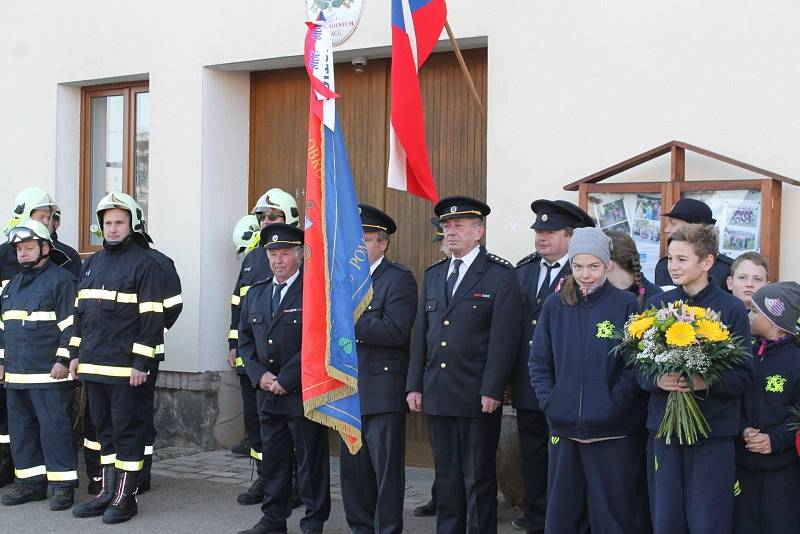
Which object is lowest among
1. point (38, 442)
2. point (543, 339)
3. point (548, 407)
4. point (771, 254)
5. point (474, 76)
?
point (38, 442)

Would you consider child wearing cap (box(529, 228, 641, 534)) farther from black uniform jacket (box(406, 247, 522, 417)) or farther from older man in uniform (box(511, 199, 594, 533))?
older man in uniform (box(511, 199, 594, 533))

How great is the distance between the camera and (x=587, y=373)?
5.34m

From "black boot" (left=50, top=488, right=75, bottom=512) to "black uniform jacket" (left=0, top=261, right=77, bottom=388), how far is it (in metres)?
0.81

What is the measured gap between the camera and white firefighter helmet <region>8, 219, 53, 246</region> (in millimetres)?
8016

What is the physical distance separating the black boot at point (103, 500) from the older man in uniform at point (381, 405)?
2.08 m

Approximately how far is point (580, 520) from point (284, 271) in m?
2.62

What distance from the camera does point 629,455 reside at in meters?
5.34

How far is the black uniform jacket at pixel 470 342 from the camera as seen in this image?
6.14 metres

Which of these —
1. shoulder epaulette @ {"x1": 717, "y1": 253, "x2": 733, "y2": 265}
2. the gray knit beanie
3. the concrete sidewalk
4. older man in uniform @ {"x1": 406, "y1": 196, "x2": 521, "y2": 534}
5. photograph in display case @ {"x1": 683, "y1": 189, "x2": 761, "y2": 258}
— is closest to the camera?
the gray knit beanie

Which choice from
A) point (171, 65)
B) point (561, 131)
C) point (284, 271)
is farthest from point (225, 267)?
point (561, 131)

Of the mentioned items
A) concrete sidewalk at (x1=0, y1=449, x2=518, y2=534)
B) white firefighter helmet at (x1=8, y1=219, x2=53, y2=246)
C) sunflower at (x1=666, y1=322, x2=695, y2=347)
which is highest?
white firefighter helmet at (x1=8, y1=219, x2=53, y2=246)

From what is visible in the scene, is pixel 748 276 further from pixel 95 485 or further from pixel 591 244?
pixel 95 485

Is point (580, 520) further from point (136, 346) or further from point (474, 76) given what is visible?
point (474, 76)

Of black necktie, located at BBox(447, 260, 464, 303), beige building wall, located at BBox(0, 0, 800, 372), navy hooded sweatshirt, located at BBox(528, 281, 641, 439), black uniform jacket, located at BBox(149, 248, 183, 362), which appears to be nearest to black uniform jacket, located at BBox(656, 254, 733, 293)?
beige building wall, located at BBox(0, 0, 800, 372)
